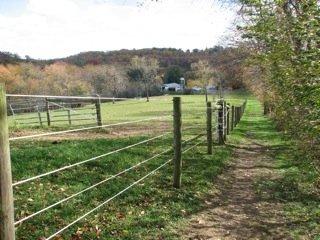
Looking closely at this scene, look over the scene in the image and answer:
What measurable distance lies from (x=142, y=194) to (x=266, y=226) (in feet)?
7.54

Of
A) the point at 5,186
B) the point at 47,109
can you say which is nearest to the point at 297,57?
the point at 5,186

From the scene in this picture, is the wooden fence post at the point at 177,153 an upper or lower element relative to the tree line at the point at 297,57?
lower

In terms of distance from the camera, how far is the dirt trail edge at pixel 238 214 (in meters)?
7.53

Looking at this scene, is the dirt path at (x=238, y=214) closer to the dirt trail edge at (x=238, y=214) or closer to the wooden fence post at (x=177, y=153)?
the dirt trail edge at (x=238, y=214)

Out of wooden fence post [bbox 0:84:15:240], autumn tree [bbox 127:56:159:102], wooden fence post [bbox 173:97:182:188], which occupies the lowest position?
autumn tree [bbox 127:56:159:102]

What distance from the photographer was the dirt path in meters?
7.53

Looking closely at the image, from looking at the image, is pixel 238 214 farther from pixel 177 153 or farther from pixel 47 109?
pixel 47 109

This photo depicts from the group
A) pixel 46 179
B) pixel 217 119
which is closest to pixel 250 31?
pixel 46 179

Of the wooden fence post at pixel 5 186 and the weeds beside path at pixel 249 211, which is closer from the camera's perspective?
the wooden fence post at pixel 5 186

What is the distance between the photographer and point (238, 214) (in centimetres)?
877

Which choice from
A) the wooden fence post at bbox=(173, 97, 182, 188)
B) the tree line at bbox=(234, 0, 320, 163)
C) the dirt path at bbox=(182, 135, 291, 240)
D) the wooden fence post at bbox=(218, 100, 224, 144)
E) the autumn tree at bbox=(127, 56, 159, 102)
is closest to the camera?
the tree line at bbox=(234, 0, 320, 163)

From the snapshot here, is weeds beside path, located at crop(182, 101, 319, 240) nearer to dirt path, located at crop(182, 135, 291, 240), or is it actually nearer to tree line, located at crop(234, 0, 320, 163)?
dirt path, located at crop(182, 135, 291, 240)

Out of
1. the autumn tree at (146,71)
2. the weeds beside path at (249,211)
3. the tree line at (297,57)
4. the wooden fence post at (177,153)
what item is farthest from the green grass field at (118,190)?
the autumn tree at (146,71)

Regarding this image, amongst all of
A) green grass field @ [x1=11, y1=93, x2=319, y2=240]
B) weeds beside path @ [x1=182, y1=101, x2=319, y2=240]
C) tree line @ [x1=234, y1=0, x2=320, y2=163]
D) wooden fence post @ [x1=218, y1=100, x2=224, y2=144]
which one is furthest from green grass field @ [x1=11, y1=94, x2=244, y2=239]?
wooden fence post @ [x1=218, y1=100, x2=224, y2=144]
